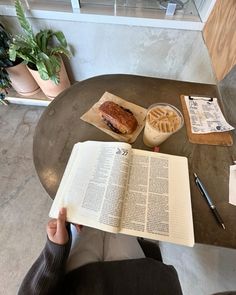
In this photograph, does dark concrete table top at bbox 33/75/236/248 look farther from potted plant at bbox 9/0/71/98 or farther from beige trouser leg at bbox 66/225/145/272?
potted plant at bbox 9/0/71/98

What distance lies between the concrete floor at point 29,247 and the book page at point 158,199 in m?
0.68

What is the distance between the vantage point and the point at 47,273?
1.54 feet

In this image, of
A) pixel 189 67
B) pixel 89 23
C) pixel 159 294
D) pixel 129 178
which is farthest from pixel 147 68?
pixel 159 294

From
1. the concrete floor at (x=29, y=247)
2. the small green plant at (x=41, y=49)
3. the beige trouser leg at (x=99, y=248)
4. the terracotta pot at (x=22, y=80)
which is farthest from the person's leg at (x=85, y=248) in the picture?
the terracotta pot at (x=22, y=80)

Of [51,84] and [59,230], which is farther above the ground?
[59,230]

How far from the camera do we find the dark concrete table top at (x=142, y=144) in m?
0.51

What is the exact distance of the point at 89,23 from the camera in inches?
45.5

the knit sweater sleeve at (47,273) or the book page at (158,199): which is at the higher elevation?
the book page at (158,199)

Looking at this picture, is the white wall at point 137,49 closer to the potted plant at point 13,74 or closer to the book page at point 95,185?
the potted plant at point 13,74

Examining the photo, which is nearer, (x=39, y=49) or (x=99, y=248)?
(x=99, y=248)

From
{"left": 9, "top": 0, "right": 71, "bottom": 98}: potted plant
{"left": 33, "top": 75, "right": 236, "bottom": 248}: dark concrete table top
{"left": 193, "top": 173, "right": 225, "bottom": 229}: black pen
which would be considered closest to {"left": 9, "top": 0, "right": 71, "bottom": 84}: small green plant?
{"left": 9, "top": 0, "right": 71, "bottom": 98}: potted plant

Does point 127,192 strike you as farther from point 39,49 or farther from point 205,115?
point 39,49

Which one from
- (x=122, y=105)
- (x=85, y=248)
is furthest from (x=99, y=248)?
(x=122, y=105)

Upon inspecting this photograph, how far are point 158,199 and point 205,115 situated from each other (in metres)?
0.40
